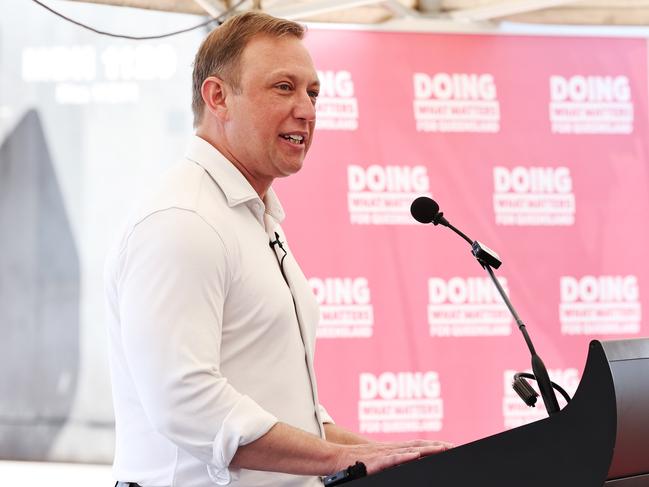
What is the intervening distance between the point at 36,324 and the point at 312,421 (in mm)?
4505

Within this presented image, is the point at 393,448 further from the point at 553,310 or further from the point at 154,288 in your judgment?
the point at 553,310

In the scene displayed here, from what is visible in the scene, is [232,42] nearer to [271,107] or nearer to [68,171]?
[271,107]

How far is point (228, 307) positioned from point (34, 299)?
4597 millimetres

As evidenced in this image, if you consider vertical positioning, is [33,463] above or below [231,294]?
below

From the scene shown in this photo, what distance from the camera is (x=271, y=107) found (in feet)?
5.57

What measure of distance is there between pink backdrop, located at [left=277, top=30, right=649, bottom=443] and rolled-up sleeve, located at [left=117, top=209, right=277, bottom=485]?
152 inches

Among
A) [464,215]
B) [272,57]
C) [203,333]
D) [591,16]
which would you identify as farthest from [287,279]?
[591,16]

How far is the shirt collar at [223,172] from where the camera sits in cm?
166

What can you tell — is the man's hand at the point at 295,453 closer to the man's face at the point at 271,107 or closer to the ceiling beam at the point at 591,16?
the man's face at the point at 271,107

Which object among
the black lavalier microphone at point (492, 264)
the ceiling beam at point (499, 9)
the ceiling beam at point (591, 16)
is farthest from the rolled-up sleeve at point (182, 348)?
the ceiling beam at point (591, 16)

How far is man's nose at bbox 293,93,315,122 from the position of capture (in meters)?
1.71

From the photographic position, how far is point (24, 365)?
5.81 metres

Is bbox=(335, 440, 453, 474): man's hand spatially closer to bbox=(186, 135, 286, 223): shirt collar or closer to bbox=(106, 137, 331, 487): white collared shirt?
bbox=(106, 137, 331, 487): white collared shirt

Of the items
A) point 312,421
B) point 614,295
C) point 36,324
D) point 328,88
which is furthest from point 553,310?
point 312,421
